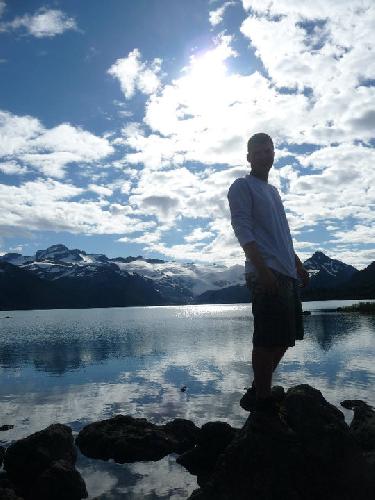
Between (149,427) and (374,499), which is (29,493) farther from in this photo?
(374,499)

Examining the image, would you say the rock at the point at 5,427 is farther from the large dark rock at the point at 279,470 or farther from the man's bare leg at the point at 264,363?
the man's bare leg at the point at 264,363

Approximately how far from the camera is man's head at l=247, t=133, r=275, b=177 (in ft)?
25.8

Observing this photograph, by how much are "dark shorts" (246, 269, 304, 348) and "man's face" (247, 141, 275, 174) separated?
6.70 ft

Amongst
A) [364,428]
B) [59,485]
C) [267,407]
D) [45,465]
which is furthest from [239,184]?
[45,465]

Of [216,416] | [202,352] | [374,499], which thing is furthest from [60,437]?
[202,352]

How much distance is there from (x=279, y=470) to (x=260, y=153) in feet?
18.5

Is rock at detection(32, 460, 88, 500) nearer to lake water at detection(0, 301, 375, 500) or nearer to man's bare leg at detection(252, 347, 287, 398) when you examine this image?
lake water at detection(0, 301, 375, 500)

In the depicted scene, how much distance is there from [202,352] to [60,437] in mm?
37082

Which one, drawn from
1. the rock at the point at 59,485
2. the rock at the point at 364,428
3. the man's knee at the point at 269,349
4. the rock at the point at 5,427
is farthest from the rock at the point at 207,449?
the man's knee at the point at 269,349

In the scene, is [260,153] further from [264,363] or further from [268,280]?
[264,363]

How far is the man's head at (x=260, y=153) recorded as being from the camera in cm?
786

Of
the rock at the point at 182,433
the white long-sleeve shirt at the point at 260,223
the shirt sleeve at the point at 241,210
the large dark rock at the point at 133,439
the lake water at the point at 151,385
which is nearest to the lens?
the shirt sleeve at the point at 241,210

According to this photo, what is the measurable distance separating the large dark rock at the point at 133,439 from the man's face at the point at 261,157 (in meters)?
14.0

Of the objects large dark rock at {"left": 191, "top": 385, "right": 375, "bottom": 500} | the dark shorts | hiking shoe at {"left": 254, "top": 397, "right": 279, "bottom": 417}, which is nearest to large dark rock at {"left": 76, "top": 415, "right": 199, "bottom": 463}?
large dark rock at {"left": 191, "top": 385, "right": 375, "bottom": 500}
